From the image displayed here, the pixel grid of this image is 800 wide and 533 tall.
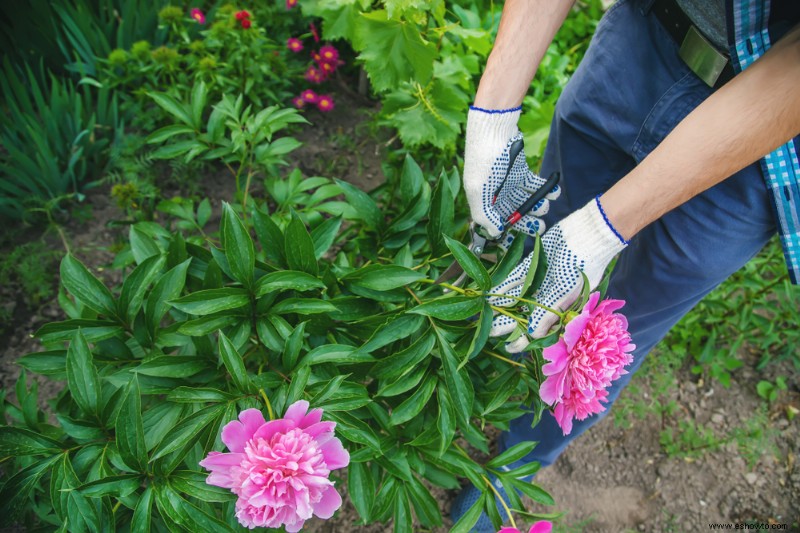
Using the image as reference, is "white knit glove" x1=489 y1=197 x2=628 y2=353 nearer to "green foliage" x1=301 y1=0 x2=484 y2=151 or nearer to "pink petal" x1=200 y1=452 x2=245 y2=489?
"pink petal" x1=200 y1=452 x2=245 y2=489

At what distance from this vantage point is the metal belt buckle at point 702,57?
3.42 feet

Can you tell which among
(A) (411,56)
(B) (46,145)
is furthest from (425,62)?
(B) (46,145)

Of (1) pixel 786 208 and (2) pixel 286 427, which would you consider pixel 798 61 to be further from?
(2) pixel 286 427

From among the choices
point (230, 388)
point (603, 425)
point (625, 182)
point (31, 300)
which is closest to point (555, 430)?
point (603, 425)

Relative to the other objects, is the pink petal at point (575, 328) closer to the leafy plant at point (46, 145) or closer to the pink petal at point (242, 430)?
the pink petal at point (242, 430)

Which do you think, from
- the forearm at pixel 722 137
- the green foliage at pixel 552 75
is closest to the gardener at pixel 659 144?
the forearm at pixel 722 137

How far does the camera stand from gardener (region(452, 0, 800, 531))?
93 centimetres

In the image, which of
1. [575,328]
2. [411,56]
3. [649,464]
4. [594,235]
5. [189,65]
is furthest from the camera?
[189,65]

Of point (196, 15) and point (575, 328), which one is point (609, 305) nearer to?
point (575, 328)

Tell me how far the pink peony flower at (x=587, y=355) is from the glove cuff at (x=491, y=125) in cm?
45

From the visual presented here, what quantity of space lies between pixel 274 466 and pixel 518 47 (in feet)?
3.02

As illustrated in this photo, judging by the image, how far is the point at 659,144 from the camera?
3.43 ft

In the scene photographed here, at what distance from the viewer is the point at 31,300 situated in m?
1.80

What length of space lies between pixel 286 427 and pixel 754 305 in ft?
6.08
